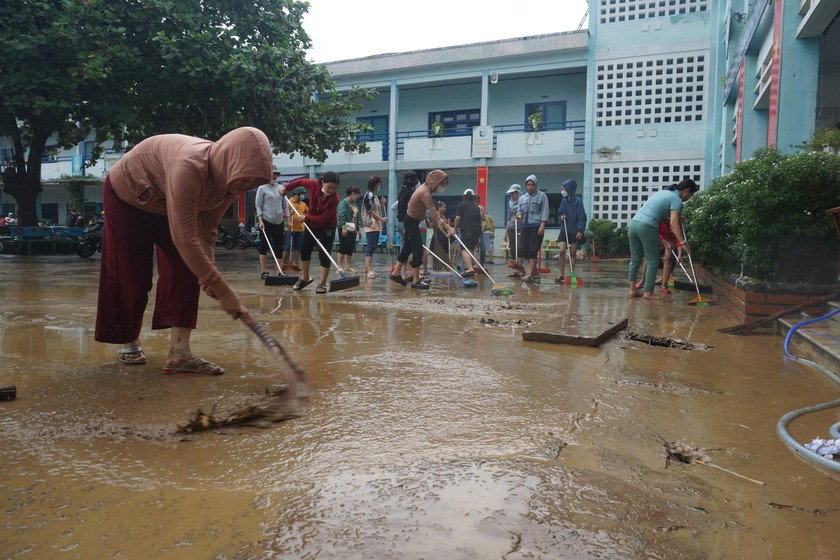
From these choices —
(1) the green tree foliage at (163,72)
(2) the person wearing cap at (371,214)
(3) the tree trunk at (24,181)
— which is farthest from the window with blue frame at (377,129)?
(2) the person wearing cap at (371,214)

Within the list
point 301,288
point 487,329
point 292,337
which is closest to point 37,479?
point 292,337

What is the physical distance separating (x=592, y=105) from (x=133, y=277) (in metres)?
16.1

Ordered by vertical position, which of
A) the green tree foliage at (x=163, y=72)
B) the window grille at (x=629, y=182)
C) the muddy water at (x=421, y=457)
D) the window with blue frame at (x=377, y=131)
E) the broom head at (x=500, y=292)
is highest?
the window with blue frame at (x=377, y=131)

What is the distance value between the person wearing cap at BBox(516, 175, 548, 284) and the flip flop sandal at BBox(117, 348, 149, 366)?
263 inches

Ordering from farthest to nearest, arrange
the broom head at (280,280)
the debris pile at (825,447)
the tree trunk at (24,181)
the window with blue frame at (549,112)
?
1. the window with blue frame at (549,112)
2. the tree trunk at (24,181)
3. the broom head at (280,280)
4. the debris pile at (825,447)

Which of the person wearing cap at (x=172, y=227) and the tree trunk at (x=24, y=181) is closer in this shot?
the person wearing cap at (x=172, y=227)

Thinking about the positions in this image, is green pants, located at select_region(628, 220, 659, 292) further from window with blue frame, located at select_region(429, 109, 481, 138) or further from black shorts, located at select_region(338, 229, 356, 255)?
window with blue frame, located at select_region(429, 109, 481, 138)

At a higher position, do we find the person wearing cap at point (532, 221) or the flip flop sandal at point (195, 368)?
the person wearing cap at point (532, 221)

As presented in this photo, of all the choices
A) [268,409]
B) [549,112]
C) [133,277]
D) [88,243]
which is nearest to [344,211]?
[133,277]

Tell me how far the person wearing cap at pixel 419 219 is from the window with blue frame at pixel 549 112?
489 inches

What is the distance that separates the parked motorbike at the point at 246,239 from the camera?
2000cm

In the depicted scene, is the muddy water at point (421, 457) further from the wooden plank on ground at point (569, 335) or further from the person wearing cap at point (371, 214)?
the person wearing cap at point (371, 214)

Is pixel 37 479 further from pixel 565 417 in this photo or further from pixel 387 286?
pixel 387 286

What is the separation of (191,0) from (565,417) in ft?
37.9
